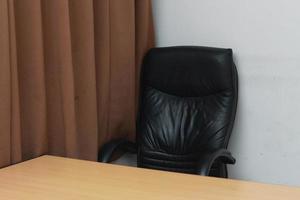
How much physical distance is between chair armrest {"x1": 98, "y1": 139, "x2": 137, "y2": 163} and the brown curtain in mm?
48

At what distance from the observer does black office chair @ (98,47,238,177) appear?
7.34 ft

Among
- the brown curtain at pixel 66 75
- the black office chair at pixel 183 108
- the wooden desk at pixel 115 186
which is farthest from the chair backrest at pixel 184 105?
the wooden desk at pixel 115 186

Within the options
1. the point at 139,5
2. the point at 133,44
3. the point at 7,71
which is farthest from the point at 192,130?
A: the point at 7,71

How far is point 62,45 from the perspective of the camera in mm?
1877

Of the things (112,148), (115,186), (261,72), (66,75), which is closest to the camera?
(115,186)

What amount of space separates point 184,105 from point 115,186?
0.98 meters

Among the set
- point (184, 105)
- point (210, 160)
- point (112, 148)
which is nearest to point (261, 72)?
point (184, 105)

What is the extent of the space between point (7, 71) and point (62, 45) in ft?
1.07

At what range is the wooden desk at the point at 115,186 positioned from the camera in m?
1.38

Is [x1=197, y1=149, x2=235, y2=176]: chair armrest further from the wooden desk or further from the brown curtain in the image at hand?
the brown curtain

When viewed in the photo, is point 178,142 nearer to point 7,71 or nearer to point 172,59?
point 172,59

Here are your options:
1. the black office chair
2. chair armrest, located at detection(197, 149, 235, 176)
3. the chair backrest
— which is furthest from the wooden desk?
the chair backrest

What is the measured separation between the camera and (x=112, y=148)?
7.20 ft

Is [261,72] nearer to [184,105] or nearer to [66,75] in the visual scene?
[184,105]
